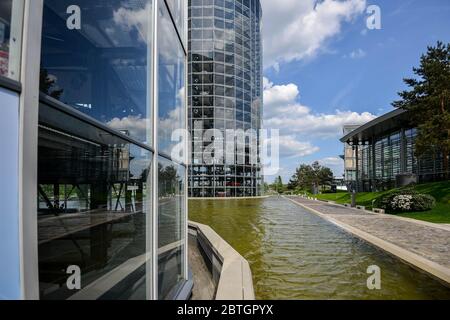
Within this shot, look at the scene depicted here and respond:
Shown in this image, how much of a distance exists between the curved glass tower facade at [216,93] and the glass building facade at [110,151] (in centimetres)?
3965

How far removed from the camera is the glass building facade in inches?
142

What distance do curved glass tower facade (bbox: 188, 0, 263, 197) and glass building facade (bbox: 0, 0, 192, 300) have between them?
39645 millimetres

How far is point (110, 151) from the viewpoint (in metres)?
4.14

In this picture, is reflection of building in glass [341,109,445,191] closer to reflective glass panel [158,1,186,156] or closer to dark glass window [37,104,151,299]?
reflective glass panel [158,1,186,156]

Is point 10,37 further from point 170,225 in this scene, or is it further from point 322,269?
point 322,269

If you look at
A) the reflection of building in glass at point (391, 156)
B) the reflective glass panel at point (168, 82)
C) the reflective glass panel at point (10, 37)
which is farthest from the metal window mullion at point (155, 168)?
the reflection of building in glass at point (391, 156)

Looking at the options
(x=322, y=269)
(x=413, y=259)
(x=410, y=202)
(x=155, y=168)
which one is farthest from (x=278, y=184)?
(x=155, y=168)

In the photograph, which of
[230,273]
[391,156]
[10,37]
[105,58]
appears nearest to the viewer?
[10,37]

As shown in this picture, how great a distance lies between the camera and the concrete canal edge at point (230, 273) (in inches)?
210

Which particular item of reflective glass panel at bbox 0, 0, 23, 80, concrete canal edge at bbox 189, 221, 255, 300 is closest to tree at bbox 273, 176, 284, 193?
concrete canal edge at bbox 189, 221, 255, 300

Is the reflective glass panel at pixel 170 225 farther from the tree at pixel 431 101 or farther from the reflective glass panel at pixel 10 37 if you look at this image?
the tree at pixel 431 101

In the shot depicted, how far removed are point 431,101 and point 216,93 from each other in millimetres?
27851

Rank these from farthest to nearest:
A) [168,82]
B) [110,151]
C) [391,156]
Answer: [391,156], [168,82], [110,151]
